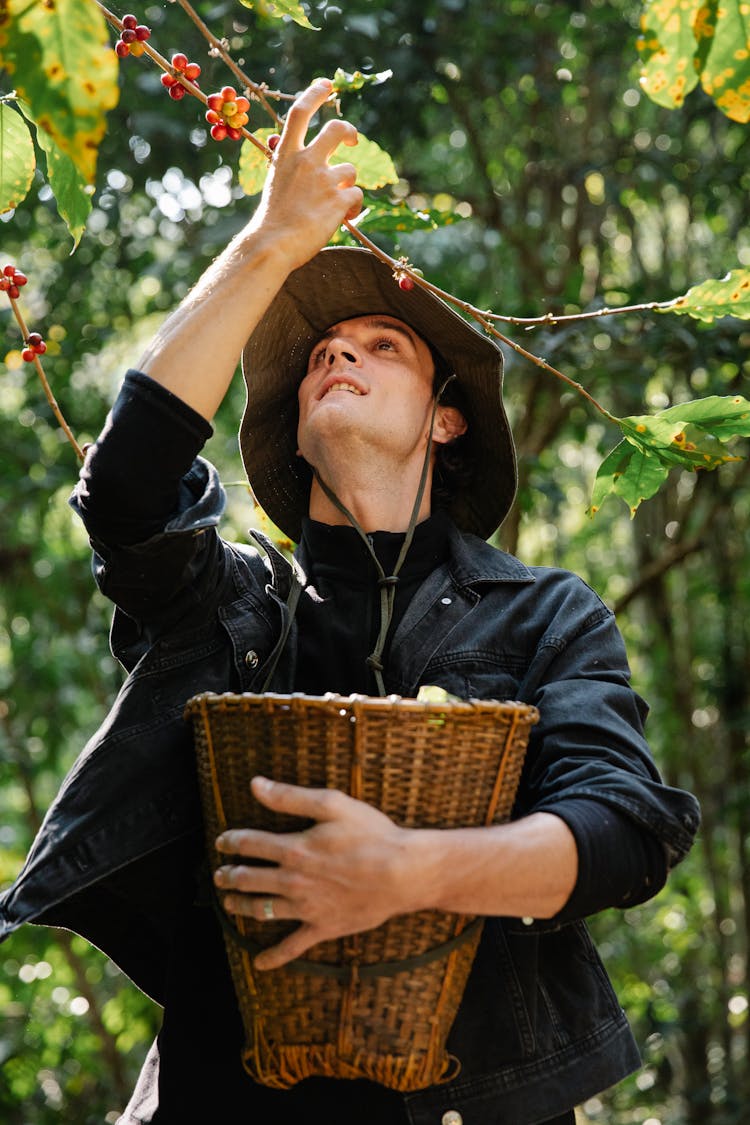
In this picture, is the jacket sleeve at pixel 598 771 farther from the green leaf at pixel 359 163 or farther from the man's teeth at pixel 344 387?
the green leaf at pixel 359 163

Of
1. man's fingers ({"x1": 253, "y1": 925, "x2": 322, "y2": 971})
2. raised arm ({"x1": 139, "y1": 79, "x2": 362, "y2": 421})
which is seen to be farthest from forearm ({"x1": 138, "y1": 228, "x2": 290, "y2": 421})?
man's fingers ({"x1": 253, "y1": 925, "x2": 322, "y2": 971})

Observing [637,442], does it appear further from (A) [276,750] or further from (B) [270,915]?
(B) [270,915]

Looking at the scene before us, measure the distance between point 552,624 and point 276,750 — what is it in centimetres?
57

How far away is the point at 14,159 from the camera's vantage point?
154 centimetres

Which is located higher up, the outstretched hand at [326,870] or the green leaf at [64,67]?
the green leaf at [64,67]

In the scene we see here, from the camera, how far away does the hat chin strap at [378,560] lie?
1.56 meters

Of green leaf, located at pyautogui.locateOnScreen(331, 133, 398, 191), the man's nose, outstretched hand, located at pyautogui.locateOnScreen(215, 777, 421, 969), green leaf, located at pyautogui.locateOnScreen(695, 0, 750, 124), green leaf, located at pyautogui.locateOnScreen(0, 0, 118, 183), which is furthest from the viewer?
the man's nose

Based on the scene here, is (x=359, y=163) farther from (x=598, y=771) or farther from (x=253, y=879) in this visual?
(x=253, y=879)

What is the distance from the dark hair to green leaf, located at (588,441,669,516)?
0.45 m

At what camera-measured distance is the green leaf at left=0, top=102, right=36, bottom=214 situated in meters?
1.52

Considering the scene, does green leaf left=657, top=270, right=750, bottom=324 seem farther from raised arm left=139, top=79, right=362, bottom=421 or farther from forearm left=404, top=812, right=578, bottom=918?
forearm left=404, top=812, right=578, bottom=918

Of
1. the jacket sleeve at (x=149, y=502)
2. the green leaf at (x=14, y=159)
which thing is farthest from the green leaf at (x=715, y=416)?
the green leaf at (x=14, y=159)

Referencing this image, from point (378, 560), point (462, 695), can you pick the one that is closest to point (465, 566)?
point (378, 560)

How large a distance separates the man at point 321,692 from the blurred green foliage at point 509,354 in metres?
1.25
